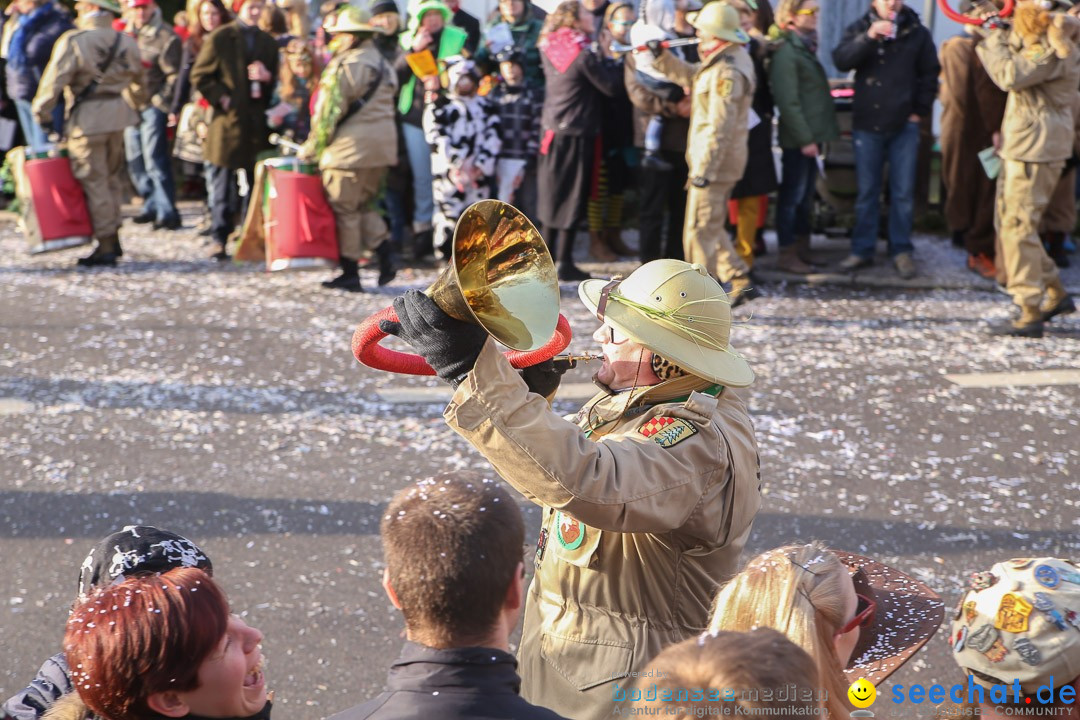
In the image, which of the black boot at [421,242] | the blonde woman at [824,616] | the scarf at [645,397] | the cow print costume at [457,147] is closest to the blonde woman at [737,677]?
the blonde woman at [824,616]

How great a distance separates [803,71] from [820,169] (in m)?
0.86

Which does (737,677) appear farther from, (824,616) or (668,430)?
(668,430)

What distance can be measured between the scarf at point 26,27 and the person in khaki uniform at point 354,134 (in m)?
3.52

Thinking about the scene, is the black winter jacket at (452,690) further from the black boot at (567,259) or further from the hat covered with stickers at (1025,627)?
the black boot at (567,259)

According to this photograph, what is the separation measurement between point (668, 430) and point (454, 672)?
75 cm

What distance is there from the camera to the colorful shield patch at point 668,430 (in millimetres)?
2549

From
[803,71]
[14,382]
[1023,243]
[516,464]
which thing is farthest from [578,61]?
[516,464]

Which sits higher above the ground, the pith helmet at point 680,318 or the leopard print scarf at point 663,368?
the pith helmet at point 680,318

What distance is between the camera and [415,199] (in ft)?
34.0

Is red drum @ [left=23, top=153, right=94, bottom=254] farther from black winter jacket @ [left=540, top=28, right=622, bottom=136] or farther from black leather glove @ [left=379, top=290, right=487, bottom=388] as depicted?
black leather glove @ [left=379, top=290, right=487, bottom=388]

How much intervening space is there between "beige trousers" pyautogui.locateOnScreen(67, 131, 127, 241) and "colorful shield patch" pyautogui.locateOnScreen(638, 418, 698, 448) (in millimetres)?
8329

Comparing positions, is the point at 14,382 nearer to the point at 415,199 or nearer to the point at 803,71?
the point at 415,199

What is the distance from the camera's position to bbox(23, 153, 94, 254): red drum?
9727mm

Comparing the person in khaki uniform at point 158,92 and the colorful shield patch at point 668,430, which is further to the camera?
the person in khaki uniform at point 158,92
